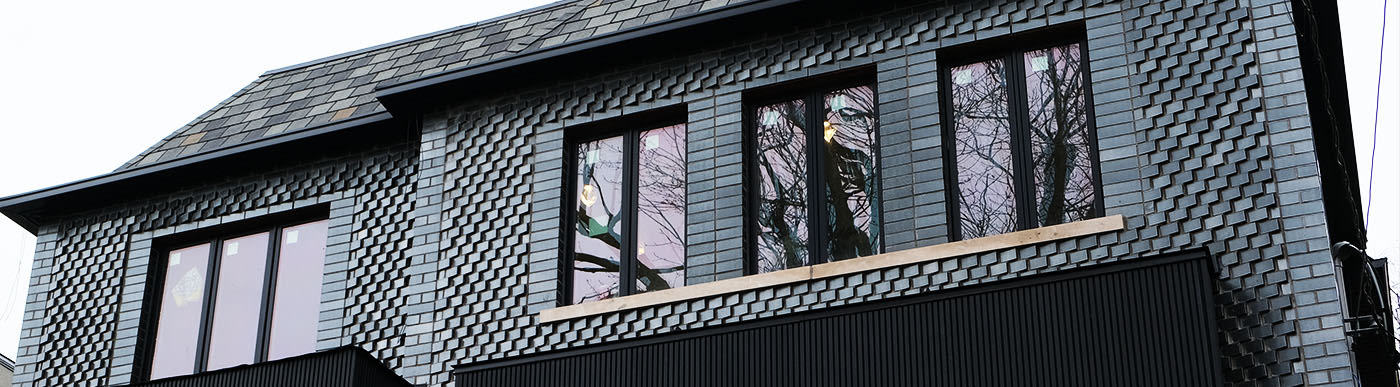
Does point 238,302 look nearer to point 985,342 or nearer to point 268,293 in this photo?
point 268,293

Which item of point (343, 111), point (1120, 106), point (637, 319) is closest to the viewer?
point (1120, 106)

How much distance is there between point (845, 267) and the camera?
14.7m

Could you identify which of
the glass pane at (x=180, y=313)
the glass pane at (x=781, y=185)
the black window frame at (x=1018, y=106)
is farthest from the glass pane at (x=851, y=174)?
the glass pane at (x=180, y=313)

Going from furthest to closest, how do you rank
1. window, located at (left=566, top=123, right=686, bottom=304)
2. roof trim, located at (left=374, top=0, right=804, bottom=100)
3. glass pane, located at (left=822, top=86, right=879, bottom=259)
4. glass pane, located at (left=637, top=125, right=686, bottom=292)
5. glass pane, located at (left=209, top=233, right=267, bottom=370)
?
glass pane, located at (left=209, top=233, right=267, bottom=370), roof trim, located at (left=374, top=0, right=804, bottom=100), window, located at (left=566, top=123, right=686, bottom=304), glass pane, located at (left=637, top=125, right=686, bottom=292), glass pane, located at (left=822, top=86, right=879, bottom=259)

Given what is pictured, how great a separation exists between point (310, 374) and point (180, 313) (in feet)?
12.5

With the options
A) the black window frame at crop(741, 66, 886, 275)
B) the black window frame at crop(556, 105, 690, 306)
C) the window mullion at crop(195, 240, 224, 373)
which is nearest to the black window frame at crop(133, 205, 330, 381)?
the window mullion at crop(195, 240, 224, 373)

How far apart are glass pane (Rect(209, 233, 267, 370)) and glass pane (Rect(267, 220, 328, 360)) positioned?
225 millimetres

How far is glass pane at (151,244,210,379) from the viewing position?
18234 millimetres

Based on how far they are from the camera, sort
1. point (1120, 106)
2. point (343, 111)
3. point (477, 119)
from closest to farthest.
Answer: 1. point (1120, 106)
2. point (477, 119)
3. point (343, 111)

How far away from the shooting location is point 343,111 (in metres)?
18.9

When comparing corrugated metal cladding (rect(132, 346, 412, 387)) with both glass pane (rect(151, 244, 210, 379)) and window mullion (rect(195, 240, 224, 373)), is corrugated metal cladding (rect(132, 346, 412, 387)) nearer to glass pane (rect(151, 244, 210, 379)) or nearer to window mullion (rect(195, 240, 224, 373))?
window mullion (rect(195, 240, 224, 373))

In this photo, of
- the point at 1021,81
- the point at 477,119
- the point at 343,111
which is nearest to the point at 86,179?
the point at 343,111

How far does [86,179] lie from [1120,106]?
1180 cm

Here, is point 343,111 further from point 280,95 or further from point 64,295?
point 64,295
